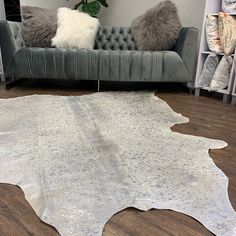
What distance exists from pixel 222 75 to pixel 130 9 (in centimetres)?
162

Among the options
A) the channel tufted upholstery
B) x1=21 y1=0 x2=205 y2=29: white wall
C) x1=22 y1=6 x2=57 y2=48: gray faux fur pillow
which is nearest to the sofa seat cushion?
the channel tufted upholstery

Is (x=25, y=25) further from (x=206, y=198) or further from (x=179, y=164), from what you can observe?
(x=206, y=198)

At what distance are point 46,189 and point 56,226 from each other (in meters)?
0.19

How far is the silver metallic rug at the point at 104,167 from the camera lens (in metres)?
0.85

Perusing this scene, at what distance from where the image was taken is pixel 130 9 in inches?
126

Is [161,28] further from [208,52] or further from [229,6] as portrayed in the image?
[229,6]

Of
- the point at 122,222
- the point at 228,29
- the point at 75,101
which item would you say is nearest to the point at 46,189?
the point at 122,222

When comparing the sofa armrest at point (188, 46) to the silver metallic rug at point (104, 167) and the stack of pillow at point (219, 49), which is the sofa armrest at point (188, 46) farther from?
the silver metallic rug at point (104, 167)

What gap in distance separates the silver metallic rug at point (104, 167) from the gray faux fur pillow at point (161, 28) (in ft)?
3.14

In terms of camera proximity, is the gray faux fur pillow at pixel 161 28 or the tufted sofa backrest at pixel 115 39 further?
the tufted sofa backrest at pixel 115 39

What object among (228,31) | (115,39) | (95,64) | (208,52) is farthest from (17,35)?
(228,31)

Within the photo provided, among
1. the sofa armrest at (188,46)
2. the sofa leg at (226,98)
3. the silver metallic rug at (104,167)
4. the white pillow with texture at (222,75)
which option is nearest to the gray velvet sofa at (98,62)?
the sofa armrest at (188,46)

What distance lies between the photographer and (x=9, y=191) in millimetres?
947

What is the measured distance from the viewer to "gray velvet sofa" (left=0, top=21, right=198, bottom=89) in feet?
7.47
